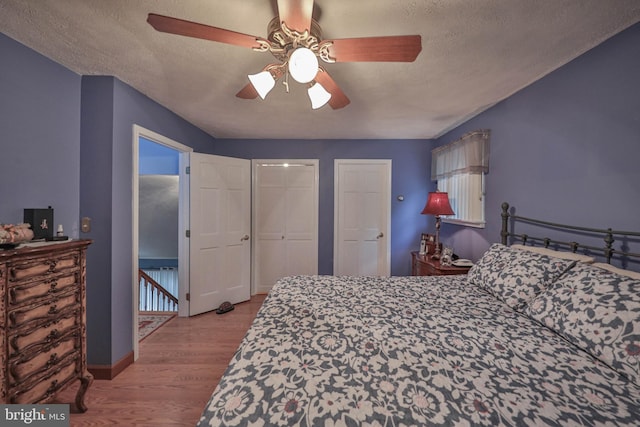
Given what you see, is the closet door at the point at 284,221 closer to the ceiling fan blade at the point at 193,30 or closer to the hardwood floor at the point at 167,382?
the hardwood floor at the point at 167,382

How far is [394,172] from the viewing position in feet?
12.3

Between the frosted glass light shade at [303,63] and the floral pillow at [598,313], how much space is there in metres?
1.69

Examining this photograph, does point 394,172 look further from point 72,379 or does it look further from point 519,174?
point 72,379

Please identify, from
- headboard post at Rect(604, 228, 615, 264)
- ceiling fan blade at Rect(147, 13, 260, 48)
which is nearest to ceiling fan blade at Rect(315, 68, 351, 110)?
ceiling fan blade at Rect(147, 13, 260, 48)

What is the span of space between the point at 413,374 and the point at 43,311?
1954 mm

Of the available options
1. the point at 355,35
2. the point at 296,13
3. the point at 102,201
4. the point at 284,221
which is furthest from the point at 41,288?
the point at 284,221

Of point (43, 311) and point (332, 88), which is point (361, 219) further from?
point (43, 311)

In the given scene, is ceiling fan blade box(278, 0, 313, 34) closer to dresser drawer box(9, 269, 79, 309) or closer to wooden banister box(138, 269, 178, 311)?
dresser drawer box(9, 269, 79, 309)

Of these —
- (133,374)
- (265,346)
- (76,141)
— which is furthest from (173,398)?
(76,141)

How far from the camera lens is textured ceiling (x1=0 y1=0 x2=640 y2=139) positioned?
49.9 inches

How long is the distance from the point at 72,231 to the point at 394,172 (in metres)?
3.70

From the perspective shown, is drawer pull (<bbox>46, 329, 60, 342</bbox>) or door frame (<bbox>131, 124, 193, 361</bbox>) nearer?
drawer pull (<bbox>46, 329, 60, 342</bbox>)

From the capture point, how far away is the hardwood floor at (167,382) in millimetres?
1617
